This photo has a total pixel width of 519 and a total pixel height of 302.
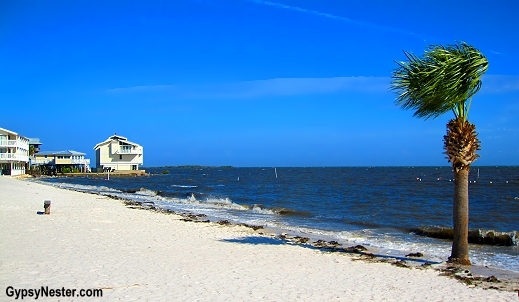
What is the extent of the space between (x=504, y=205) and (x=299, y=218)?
1811 centimetres

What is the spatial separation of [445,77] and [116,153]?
318ft

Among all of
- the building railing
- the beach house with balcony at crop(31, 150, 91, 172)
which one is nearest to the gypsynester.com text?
the beach house with balcony at crop(31, 150, 91, 172)

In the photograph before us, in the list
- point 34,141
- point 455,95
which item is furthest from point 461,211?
point 34,141

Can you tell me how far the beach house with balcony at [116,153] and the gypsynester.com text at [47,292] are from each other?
95.6m

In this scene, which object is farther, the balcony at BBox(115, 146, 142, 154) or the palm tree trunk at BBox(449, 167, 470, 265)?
the balcony at BBox(115, 146, 142, 154)

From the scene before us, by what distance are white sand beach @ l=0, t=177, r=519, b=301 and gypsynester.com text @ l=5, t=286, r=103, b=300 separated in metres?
0.14

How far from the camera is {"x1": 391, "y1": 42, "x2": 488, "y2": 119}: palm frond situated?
11.1 metres

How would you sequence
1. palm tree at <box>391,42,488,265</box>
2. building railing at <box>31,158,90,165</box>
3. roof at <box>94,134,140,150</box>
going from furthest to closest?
building railing at <box>31,158,90,165</box>
roof at <box>94,134,140,150</box>
palm tree at <box>391,42,488,265</box>

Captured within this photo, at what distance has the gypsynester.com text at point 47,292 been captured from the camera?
7883mm

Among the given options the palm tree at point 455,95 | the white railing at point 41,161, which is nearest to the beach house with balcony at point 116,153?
the white railing at point 41,161

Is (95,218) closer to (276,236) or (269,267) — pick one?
(276,236)

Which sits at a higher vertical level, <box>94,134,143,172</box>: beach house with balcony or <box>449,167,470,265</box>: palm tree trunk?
<box>94,134,143,172</box>: beach house with balcony

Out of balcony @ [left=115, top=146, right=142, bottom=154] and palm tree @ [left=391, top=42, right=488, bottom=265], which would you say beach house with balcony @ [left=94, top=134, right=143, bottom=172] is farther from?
palm tree @ [left=391, top=42, right=488, bottom=265]

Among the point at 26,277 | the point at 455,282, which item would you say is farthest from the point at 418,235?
the point at 26,277
